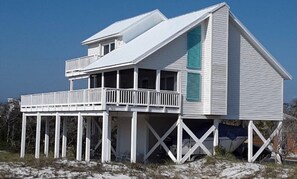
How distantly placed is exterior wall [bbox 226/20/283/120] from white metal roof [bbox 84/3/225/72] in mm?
2964

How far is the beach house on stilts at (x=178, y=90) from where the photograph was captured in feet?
101

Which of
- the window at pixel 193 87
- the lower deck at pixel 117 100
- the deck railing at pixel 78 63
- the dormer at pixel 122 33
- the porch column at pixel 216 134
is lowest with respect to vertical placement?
the porch column at pixel 216 134

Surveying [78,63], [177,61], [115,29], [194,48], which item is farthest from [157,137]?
[115,29]

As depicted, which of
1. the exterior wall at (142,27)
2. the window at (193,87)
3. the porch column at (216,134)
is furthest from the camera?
the exterior wall at (142,27)

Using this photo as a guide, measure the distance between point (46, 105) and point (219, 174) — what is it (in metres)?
14.1

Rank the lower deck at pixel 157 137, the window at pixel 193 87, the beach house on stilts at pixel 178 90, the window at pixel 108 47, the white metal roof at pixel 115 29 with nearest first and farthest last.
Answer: the beach house on stilts at pixel 178 90 < the lower deck at pixel 157 137 < the window at pixel 193 87 < the white metal roof at pixel 115 29 < the window at pixel 108 47

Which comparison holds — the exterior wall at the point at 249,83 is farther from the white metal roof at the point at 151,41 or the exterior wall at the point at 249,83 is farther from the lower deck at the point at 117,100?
the lower deck at the point at 117,100

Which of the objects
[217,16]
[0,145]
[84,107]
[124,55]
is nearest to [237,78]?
[217,16]

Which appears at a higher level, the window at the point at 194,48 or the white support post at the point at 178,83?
the window at the point at 194,48

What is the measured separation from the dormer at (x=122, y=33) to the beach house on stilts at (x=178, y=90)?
18 centimetres

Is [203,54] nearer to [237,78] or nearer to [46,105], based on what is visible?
[237,78]

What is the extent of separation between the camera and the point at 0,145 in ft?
148

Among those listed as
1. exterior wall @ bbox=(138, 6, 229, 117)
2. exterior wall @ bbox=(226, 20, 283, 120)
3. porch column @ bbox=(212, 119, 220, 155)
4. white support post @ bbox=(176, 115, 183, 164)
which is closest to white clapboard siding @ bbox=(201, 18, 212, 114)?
exterior wall @ bbox=(138, 6, 229, 117)

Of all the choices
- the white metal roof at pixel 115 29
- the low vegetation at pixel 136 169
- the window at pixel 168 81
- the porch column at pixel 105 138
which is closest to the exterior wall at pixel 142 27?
the white metal roof at pixel 115 29
